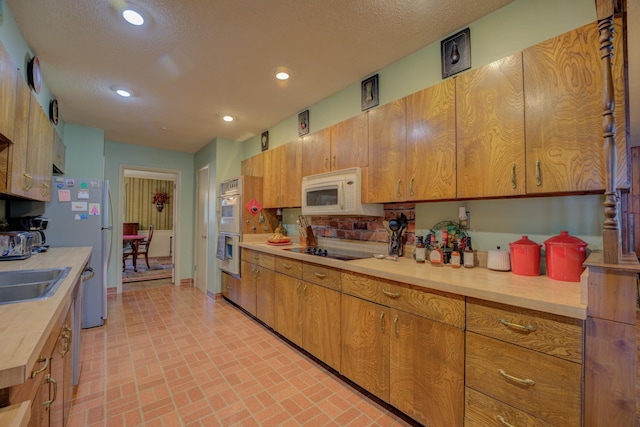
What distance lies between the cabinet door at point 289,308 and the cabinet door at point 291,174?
87cm

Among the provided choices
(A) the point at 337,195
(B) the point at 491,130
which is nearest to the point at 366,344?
(A) the point at 337,195

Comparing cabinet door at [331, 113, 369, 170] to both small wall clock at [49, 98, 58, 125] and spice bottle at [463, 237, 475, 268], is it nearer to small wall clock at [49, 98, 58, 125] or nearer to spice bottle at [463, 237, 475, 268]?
spice bottle at [463, 237, 475, 268]

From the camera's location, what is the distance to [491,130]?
158 centimetres

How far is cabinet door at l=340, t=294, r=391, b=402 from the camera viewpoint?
175 centimetres

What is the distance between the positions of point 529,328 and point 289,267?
6.21ft

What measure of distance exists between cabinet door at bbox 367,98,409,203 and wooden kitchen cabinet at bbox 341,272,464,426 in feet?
2.21

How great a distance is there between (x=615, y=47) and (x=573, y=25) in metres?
0.41

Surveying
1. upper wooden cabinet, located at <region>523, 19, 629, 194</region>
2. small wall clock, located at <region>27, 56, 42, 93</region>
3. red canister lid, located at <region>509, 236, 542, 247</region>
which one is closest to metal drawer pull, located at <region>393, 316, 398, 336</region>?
red canister lid, located at <region>509, 236, 542, 247</region>

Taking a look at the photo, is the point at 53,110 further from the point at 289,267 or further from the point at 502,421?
the point at 502,421

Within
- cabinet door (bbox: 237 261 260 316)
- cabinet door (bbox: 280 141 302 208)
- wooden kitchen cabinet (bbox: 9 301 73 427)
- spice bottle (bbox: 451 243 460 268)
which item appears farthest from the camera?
cabinet door (bbox: 237 261 260 316)

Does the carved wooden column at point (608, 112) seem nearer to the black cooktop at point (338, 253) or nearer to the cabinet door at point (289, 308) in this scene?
the black cooktop at point (338, 253)

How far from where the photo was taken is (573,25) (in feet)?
4.86

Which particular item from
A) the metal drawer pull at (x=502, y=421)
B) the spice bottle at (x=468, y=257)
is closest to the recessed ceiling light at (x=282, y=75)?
the spice bottle at (x=468, y=257)

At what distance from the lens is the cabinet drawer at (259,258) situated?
2.94 meters
